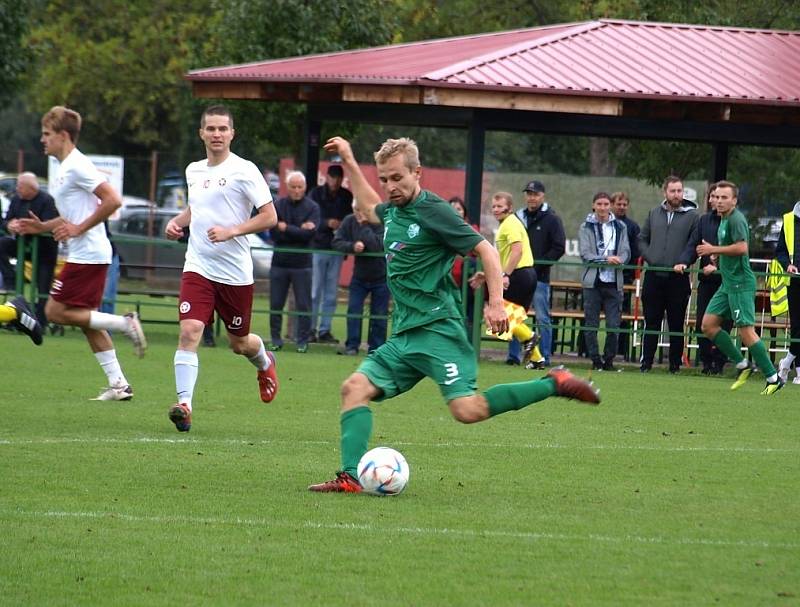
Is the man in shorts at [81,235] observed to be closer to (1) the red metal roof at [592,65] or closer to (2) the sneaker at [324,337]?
(1) the red metal roof at [592,65]

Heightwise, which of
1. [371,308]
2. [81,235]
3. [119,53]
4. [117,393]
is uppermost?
[119,53]

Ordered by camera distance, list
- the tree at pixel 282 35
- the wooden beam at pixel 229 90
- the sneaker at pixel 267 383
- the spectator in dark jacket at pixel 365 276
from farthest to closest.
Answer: the tree at pixel 282 35, the wooden beam at pixel 229 90, the spectator in dark jacket at pixel 365 276, the sneaker at pixel 267 383

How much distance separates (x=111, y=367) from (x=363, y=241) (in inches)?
248

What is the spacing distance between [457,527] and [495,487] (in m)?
1.25

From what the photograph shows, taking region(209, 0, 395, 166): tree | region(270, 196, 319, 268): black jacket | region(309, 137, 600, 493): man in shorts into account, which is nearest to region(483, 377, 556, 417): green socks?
region(309, 137, 600, 493): man in shorts

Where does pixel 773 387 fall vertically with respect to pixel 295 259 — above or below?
below

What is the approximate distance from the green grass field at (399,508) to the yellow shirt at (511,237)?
3.68 m

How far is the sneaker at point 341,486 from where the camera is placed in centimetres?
748

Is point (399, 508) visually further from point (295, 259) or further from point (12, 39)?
point (12, 39)

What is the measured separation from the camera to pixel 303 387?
43.8 feet

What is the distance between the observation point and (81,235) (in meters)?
10.8

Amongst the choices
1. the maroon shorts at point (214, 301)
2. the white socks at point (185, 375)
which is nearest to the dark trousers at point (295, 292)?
the maroon shorts at point (214, 301)

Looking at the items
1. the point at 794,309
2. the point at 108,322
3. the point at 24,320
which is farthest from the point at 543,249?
the point at 24,320

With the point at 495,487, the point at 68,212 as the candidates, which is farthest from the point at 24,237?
the point at 495,487
